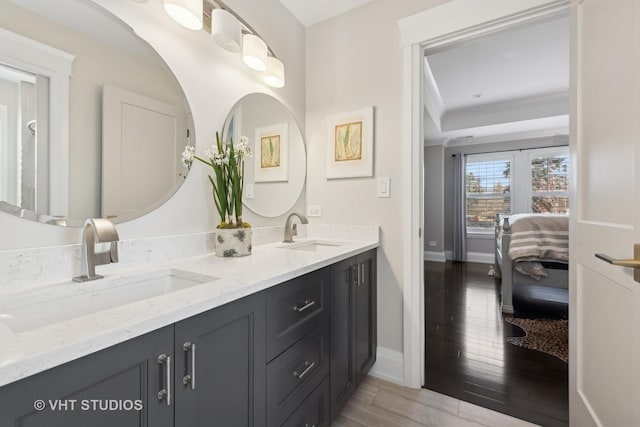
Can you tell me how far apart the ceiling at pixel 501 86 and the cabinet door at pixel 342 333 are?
1.55 metres

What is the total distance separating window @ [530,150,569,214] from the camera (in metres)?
4.93

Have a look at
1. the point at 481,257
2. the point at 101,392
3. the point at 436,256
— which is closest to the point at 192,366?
the point at 101,392

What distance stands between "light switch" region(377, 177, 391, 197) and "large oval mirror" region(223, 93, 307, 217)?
1.94 ft

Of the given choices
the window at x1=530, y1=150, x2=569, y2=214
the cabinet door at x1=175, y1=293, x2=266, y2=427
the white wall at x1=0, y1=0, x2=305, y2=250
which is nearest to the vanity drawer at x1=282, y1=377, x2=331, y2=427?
the cabinet door at x1=175, y1=293, x2=266, y2=427

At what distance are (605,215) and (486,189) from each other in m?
5.07

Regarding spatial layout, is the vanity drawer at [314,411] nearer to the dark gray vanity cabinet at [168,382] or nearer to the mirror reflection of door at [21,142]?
the dark gray vanity cabinet at [168,382]

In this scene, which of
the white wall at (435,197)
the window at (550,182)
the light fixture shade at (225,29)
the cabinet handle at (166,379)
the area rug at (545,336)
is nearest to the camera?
the cabinet handle at (166,379)

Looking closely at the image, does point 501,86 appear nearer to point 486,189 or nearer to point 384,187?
point 486,189

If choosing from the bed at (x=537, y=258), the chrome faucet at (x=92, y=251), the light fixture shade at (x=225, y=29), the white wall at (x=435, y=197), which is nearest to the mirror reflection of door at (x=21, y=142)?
the chrome faucet at (x=92, y=251)

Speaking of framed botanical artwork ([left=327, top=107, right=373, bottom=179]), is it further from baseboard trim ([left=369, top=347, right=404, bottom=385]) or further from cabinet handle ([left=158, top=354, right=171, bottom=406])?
cabinet handle ([left=158, top=354, right=171, bottom=406])

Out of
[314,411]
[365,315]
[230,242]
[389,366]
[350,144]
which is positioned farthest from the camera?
[350,144]

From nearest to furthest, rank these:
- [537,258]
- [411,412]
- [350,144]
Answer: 1. [411,412]
2. [350,144]
3. [537,258]

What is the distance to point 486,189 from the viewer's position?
5.50 meters

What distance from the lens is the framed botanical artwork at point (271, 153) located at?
1813mm
